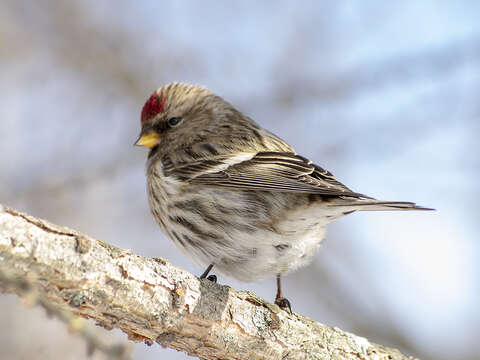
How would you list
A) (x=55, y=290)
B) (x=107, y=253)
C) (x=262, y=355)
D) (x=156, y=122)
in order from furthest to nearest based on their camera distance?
(x=156, y=122) < (x=262, y=355) < (x=107, y=253) < (x=55, y=290)

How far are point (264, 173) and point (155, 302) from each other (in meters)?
1.40

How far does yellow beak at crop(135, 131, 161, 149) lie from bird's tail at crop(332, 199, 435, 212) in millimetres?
1875

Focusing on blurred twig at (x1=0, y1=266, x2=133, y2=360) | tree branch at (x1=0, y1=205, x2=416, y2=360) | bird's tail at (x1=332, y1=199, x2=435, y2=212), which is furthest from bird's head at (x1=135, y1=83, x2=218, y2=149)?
blurred twig at (x1=0, y1=266, x2=133, y2=360)

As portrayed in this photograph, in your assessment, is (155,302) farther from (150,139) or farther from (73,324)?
(150,139)

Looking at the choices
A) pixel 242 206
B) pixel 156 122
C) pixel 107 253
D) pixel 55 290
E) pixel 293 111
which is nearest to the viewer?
pixel 55 290

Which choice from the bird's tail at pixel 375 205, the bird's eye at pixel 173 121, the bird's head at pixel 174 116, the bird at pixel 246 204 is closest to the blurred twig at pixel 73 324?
the bird's tail at pixel 375 205

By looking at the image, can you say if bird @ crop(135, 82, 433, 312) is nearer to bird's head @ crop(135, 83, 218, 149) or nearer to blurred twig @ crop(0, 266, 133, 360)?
bird's head @ crop(135, 83, 218, 149)

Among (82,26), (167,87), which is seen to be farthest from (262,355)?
(82,26)

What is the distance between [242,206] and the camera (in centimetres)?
369

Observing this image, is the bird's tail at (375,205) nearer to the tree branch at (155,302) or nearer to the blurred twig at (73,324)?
the tree branch at (155,302)

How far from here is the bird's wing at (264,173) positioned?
136 inches

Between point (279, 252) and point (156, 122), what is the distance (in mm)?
1739

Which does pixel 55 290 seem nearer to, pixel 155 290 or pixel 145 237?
pixel 155 290

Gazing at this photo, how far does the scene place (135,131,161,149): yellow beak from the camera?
15.6 feet
